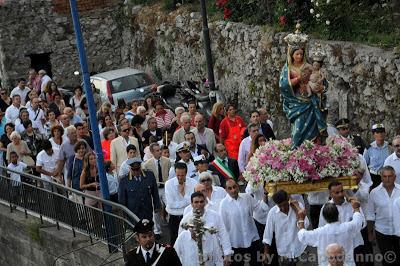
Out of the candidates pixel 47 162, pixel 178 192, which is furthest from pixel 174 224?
pixel 47 162

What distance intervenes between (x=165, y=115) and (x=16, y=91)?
6332mm

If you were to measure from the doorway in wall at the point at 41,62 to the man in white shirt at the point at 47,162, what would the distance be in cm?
1327

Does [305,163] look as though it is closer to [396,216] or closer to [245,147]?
[396,216]

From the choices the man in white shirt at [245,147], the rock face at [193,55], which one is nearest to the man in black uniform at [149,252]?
the man in white shirt at [245,147]

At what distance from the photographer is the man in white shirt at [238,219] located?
1341 cm

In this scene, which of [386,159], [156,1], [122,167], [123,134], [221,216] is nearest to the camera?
[221,216]

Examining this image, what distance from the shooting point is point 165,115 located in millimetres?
19969

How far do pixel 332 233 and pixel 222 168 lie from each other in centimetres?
374

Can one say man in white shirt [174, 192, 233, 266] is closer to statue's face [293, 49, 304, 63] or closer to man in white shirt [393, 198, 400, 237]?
man in white shirt [393, 198, 400, 237]

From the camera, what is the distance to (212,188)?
44.9 ft

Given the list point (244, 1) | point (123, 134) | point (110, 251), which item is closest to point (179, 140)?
point (123, 134)

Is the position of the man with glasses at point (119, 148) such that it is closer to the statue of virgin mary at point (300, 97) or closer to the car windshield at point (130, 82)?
the statue of virgin mary at point (300, 97)

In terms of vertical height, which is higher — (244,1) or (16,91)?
(244,1)

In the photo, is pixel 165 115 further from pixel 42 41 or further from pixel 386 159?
pixel 42 41
